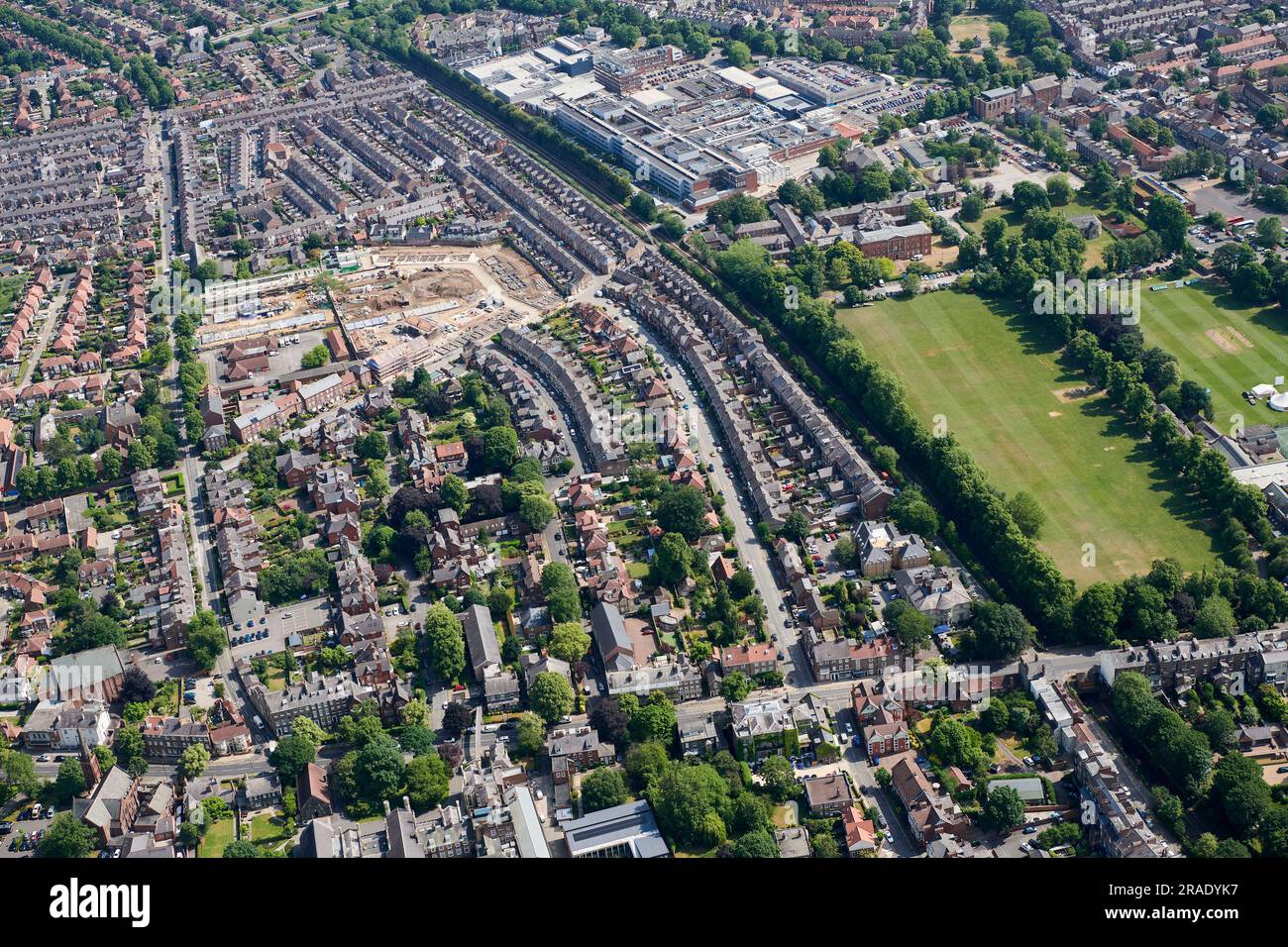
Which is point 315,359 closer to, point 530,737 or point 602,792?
point 530,737

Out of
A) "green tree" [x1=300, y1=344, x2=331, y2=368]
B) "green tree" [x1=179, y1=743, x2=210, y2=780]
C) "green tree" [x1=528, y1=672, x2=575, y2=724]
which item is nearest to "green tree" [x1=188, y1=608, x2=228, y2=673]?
"green tree" [x1=179, y1=743, x2=210, y2=780]

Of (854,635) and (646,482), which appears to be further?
(646,482)

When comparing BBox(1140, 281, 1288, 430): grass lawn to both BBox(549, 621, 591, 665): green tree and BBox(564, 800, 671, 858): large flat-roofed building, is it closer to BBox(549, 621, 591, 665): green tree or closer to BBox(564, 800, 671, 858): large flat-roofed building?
BBox(549, 621, 591, 665): green tree

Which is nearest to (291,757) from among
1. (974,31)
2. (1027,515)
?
(1027,515)

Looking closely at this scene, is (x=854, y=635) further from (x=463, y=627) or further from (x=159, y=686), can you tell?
(x=159, y=686)

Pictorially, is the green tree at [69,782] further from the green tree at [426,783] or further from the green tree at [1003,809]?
the green tree at [1003,809]

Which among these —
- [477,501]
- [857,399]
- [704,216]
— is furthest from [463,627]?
[704,216]
